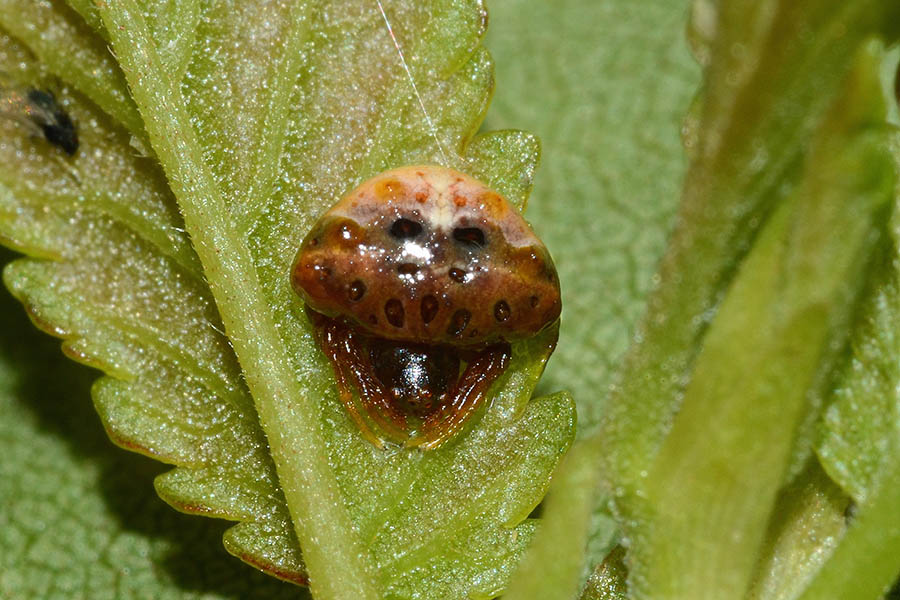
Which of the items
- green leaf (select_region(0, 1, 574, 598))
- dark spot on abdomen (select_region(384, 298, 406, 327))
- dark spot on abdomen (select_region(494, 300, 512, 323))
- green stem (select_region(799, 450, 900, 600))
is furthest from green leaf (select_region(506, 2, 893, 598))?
dark spot on abdomen (select_region(384, 298, 406, 327))

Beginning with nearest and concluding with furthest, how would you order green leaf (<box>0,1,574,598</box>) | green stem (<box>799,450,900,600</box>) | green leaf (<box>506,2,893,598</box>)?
green leaf (<box>506,2,893,598</box>) → green stem (<box>799,450,900,600</box>) → green leaf (<box>0,1,574,598</box>)

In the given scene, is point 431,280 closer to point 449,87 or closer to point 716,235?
point 449,87

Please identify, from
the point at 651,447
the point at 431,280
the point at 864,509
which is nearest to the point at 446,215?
the point at 431,280

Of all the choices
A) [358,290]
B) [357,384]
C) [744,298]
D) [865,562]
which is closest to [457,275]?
[358,290]

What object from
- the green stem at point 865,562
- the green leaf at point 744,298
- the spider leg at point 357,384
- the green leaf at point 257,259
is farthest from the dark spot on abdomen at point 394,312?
the green stem at point 865,562

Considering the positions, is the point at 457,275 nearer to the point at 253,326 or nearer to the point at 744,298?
the point at 253,326

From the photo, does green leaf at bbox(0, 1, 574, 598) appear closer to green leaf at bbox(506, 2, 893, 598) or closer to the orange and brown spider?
the orange and brown spider
